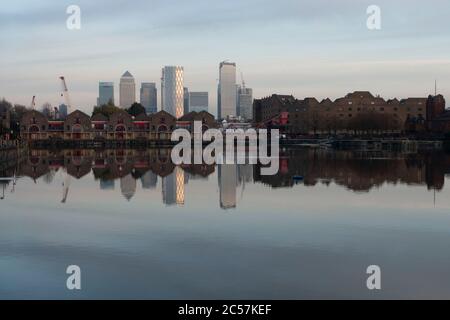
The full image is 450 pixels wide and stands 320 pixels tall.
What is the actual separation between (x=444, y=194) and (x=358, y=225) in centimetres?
958

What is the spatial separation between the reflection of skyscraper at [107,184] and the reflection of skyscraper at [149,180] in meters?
1.57

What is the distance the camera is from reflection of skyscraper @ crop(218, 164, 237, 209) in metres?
22.9

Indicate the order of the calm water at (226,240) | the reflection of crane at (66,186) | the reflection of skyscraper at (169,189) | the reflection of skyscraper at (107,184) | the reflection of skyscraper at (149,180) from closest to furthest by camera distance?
the calm water at (226,240)
the reflection of skyscraper at (169,189)
the reflection of crane at (66,186)
the reflection of skyscraper at (107,184)
the reflection of skyscraper at (149,180)

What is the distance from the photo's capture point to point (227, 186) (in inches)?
1161

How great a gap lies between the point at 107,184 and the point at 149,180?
273 centimetres

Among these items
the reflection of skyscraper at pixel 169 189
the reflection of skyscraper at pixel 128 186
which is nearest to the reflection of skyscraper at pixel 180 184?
the reflection of skyscraper at pixel 169 189

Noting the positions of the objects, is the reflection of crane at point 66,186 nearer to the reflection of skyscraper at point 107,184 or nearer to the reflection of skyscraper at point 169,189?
the reflection of skyscraper at point 107,184

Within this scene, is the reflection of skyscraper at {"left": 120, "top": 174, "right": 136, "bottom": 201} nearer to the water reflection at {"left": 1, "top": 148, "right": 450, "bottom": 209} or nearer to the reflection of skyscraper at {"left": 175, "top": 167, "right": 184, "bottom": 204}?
the water reflection at {"left": 1, "top": 148, "right": 450, "bottom": 209}

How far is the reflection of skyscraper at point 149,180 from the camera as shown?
2970 centimetres

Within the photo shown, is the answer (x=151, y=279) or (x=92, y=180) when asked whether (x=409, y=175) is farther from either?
(x=151, y=279)

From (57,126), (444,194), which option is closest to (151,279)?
(444,194)

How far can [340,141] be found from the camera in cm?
Result: 8669

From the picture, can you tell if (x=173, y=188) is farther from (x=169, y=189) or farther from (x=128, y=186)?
(x=128, y=186)

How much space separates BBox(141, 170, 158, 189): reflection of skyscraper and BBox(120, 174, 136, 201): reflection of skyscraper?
0.58 metres
